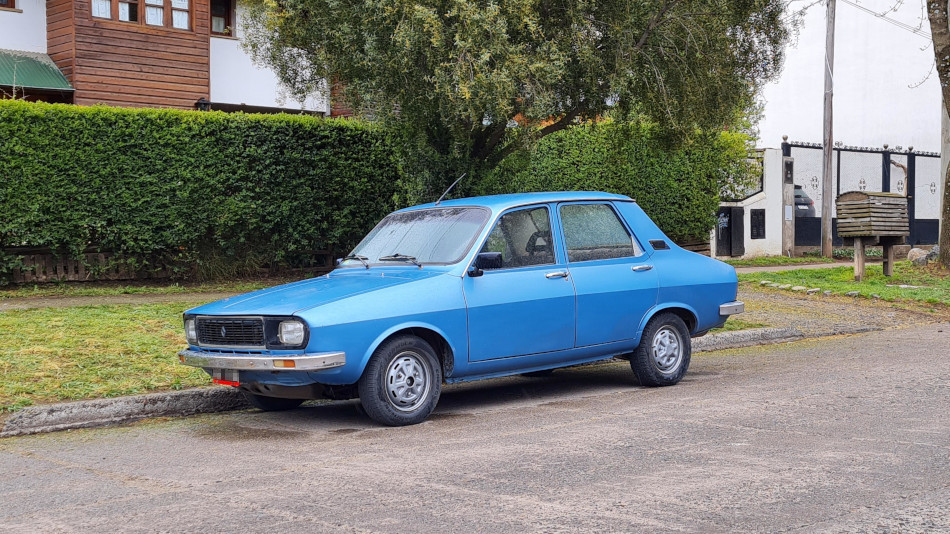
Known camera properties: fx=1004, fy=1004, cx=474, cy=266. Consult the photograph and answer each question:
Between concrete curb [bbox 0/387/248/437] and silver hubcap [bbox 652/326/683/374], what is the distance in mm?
3566

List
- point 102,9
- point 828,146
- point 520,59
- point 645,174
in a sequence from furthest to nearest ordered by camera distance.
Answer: point 828,146 → point 102,9 → point 645,174 → point 520,59

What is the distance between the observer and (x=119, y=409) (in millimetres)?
7766

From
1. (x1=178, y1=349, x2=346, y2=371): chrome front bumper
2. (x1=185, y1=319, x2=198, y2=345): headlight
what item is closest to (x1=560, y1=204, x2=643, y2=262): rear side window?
(x1=178, y1=349, x2=346, y2=371): chrome front bumper

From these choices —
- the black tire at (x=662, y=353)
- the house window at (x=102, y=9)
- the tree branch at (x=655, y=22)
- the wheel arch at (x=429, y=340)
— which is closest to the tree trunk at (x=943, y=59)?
the tree branch at (x=655, y=22)

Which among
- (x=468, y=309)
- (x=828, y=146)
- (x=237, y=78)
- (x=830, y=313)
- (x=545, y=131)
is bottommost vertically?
(x=830, y=313)

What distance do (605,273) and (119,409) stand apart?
405 cm

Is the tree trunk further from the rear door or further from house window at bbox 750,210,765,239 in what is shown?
the rear door

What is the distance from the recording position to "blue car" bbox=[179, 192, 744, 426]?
7004mm

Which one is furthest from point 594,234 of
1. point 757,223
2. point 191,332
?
point 757,223

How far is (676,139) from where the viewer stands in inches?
553

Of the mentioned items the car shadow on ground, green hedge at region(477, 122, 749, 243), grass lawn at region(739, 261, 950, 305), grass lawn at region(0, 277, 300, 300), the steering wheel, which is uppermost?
green hedge at region(477, 122, 749, 243)

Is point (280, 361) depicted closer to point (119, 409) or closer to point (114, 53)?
point (119, 409)

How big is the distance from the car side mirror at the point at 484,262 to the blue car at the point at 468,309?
11 millimetres

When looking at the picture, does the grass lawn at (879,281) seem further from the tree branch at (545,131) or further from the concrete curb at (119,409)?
the concrete curb at (119,409)
